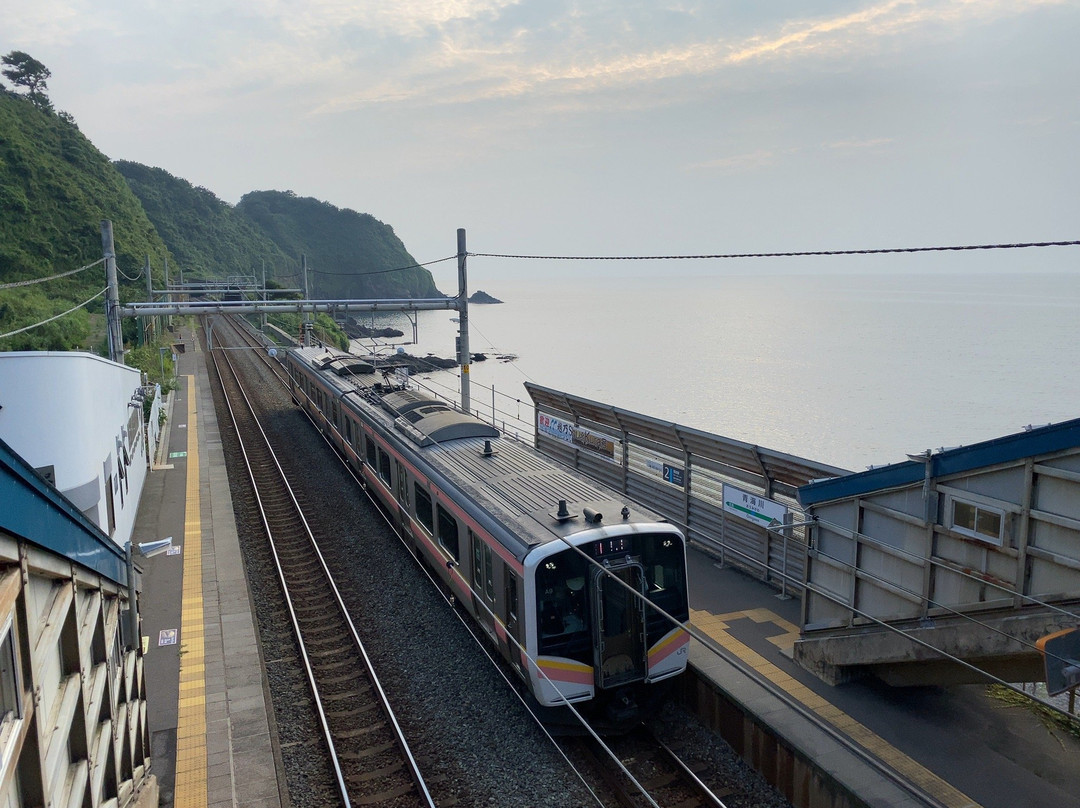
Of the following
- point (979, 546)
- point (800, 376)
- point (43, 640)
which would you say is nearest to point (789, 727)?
point (979, 546)

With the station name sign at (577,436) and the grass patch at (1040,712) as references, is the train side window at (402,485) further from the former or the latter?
the grass patch at (1040,712)

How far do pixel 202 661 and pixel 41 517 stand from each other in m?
7.51

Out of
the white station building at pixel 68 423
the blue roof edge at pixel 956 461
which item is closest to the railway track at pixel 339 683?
the white station building at pixel 68 423

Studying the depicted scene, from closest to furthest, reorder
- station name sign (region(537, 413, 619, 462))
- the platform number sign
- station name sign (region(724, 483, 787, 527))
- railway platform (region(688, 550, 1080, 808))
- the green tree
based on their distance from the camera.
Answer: railway platform (region(688, 550, 1080, 808))
station name sign (region(724, 483, 787, 527))
the platform number sign
station name sign (region(537, 413, 619, 462))
the green tree

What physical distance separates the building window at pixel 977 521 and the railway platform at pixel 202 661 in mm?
6894

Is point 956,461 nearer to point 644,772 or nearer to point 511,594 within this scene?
point 644,772

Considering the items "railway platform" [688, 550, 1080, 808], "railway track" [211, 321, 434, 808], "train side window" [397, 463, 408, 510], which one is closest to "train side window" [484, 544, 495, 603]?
"railway track" [211, 321, 434, 808]

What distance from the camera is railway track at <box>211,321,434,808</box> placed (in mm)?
7738

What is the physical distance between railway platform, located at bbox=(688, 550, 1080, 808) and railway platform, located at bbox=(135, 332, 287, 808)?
15.8ft

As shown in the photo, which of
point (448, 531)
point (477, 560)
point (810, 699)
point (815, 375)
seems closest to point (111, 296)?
point (448, 531)

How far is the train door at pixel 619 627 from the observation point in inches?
311

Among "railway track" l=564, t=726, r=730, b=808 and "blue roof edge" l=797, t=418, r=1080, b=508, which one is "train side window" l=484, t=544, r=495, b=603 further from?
"blue roof edge" l=797, t=418, r=1080, b=508

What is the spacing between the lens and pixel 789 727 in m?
7.59

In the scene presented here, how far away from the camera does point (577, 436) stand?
51.5 feet
